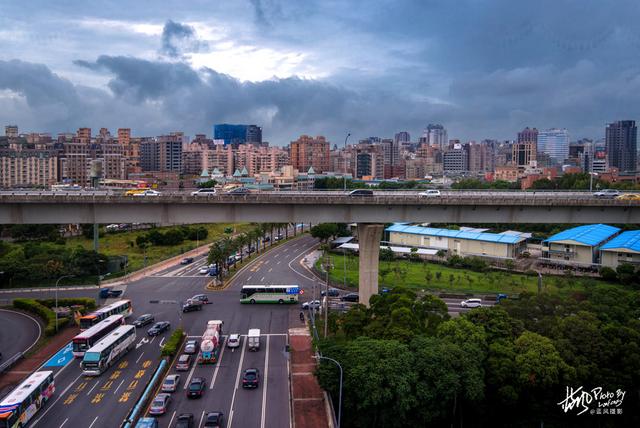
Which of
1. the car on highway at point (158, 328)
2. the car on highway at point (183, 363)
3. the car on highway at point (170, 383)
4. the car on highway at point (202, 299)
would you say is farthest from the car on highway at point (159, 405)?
the car on highway at point (202, 299)

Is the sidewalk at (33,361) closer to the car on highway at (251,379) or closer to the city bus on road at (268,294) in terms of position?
the car on highway at (251,379)

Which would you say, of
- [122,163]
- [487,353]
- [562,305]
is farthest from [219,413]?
[122,163]

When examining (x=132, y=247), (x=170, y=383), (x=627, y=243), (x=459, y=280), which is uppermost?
(x=627, y=243)

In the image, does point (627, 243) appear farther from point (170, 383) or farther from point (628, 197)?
point (170, 383)

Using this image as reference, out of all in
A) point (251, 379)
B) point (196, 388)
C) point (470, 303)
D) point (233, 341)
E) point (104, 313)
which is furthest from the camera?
point (470, 303)

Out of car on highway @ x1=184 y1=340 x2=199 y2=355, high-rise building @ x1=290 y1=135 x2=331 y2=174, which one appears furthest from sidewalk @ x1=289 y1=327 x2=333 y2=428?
high-rise building @ x1=290 y1=135 x2=331 y2=174

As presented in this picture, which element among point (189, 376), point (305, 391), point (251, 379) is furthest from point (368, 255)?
point (189, 376)

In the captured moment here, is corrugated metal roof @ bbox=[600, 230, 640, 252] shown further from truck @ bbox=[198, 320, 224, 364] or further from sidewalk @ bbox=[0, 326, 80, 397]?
sidewalk @ bbox=[0, 326, 80, 397]

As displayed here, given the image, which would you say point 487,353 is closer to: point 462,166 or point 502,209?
point 502,209
